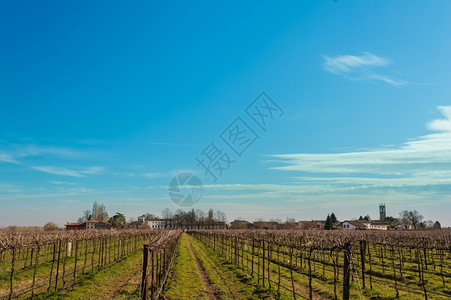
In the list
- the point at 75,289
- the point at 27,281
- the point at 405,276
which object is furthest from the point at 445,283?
the point at 27,281

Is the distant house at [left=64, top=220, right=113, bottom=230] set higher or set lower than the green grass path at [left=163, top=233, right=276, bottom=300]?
lower

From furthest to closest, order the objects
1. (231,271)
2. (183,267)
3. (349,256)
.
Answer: (183,267)
(231,271)
(349,256)

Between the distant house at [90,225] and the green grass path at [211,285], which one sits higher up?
the green grass path at [211,285]

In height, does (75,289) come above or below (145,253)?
below

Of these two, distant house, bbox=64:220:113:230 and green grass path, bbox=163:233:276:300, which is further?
distant house, bbox=64:220:113:230

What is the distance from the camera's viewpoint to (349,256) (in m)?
9.57

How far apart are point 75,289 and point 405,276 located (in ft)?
72.8

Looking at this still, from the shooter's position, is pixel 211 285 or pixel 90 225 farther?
pixel 90 225

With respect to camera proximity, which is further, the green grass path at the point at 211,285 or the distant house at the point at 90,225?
the distant house at the point at 90,225

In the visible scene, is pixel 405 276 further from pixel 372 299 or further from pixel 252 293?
pixel 252 293

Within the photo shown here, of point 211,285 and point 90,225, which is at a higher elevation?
point 211,285

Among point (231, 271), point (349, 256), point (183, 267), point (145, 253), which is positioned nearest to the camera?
point (349, 256)

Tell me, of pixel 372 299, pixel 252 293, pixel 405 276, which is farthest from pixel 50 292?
pixel 405 276

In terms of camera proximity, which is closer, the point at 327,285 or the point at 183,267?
the point at 327,285
